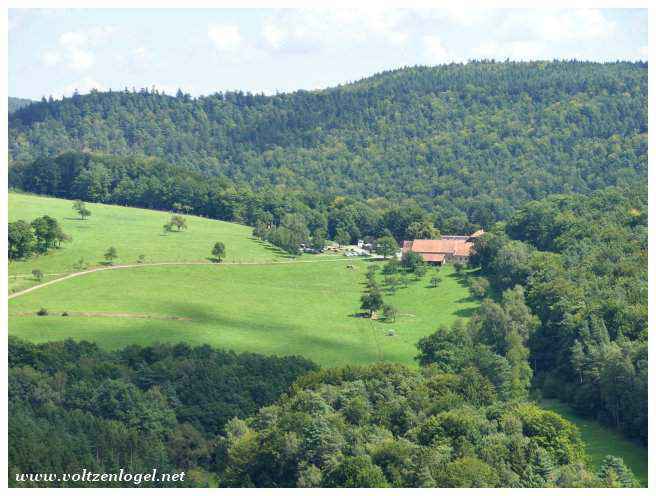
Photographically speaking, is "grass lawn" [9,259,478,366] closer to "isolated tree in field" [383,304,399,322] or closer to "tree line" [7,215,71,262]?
"isolated tree in field" [383,304,399,322]

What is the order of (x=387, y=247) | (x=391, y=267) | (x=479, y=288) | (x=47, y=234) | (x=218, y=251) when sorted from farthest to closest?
(x=387, y=247)
(x=218, y=251)
(x=391, y=267)
(x=47, y=234)
(x=479, y=288)

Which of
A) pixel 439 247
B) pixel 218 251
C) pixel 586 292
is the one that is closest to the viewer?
pixel 586 292

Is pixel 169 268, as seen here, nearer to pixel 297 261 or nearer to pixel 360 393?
pixel 297 261

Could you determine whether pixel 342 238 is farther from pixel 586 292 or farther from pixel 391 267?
pixel 586 292

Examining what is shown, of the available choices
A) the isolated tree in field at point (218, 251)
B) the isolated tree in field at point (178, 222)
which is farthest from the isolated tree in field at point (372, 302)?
the isolated tree in field at point (178, 222)

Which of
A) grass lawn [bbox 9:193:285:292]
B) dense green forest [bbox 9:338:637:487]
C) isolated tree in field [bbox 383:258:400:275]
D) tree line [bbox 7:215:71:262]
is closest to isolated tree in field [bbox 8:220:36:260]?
tree line [bbox 7:215:71:262]

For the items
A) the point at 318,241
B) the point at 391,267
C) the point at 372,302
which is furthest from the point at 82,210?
the point at 372,302
